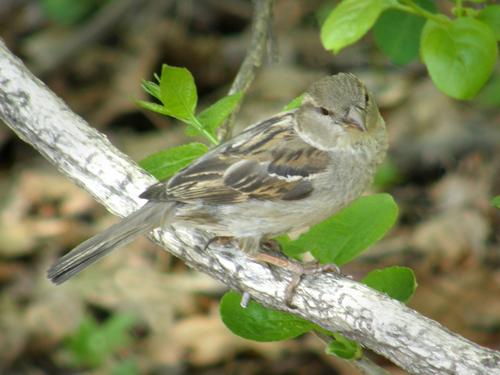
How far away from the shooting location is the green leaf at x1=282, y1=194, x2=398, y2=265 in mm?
3287

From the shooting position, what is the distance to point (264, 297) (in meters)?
3.36

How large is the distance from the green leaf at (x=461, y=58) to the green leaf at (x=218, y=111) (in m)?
0.66

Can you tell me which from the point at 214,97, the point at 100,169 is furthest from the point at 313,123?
the point at 214,97

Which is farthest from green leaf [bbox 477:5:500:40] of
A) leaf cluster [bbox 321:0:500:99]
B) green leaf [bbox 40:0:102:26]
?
green leaf [bbox 40:0:102:26]

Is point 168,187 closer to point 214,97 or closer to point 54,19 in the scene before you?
point 214,97

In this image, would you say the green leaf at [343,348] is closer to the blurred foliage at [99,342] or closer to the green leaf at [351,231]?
the green leaf at [351,231]

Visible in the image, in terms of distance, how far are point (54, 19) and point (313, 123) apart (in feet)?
14.4

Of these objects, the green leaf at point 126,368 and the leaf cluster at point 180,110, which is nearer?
the leaf cluster at point 180,110

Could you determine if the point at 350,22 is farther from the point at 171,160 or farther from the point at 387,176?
the point at 387,176

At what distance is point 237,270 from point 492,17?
4.01 feet

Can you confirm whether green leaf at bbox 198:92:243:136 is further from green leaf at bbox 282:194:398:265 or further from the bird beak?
the bird beak

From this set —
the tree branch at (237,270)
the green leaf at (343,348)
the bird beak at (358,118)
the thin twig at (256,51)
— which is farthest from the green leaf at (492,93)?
the green leaf at (343,348)

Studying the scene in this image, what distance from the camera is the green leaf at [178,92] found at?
3.26 meters

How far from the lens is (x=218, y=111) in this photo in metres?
3.44
